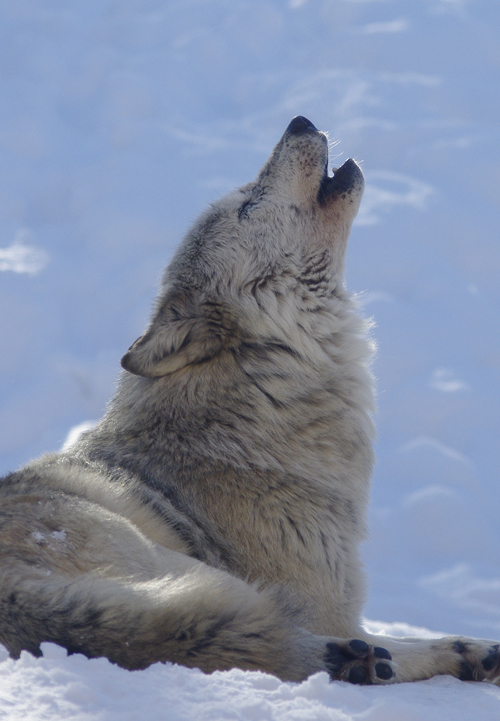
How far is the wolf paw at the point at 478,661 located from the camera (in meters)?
2.42

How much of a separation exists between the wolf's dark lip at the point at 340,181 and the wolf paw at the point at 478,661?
2.30 m

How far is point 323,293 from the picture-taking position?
143 inches

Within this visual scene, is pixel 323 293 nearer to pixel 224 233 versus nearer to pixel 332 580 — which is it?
pixel 224 233

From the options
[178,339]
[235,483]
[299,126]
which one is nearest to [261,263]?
[178,339]

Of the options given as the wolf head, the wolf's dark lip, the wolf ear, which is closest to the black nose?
the wolf head

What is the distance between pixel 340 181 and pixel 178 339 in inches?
51.5

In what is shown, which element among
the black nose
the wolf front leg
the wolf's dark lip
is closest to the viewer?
the wolf front leg

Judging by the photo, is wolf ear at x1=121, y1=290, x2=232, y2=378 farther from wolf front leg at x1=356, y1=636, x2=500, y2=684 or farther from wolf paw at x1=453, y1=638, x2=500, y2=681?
wolf paw at x1=453, y1=638, x2=500, y2=681

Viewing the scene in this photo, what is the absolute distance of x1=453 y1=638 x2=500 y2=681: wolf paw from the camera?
2418 millimetres

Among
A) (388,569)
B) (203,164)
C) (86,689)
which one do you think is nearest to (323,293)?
(86,689)

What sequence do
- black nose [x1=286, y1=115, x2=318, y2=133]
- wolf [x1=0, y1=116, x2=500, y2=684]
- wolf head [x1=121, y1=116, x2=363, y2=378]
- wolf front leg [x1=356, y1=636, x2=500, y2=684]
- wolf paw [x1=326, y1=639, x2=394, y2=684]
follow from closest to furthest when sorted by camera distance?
wolf [x1=0, y1=116, x2=500, y2=684] → wolf paw [x1=326, y1=639, x2=394, y2=684] → wolf front leg [x1=356, y1=636, x2=500, y2=684] → wolf head [x1=121, y1=116, x2=363, y2=378] → black nose [x1=286, y1=115, x2=318, y2=133]

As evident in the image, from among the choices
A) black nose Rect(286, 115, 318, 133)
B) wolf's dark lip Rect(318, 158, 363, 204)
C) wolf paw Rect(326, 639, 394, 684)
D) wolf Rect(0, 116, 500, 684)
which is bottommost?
wolf paw Rect(326, 639, 394, 684)

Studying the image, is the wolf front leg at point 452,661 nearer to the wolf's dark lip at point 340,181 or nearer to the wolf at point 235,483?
the wolf at point 235,483

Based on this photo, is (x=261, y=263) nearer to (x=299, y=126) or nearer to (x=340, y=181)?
(x=340, y=181)
